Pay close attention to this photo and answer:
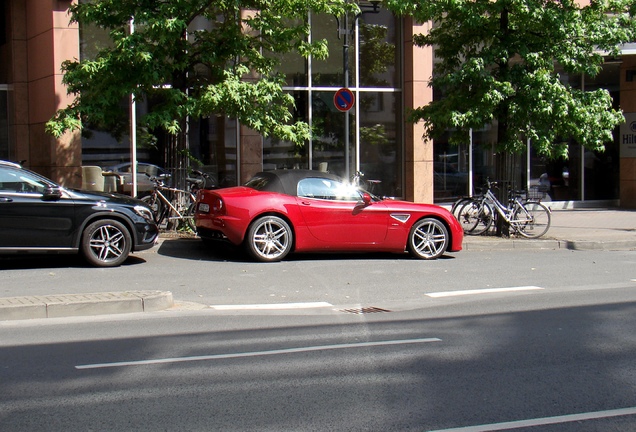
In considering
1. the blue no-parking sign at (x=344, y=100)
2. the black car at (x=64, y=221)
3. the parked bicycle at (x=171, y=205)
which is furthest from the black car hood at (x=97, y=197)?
the blue no-parking sign at (x=344, y=100)

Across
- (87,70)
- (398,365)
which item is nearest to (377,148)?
(87,70)

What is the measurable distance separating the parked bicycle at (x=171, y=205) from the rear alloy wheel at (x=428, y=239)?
4404mm

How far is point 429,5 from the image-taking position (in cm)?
1532

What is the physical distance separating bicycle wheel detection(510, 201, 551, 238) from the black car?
799cm

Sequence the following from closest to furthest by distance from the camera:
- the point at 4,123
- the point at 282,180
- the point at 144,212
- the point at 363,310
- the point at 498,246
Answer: the point at 363,310 → the point at 144,212 → the point at 282,180 → the point at 498,246 → the point at 4,123

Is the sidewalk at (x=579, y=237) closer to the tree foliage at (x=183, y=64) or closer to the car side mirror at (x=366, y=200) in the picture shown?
the car side mirror at (x=366, y=200)

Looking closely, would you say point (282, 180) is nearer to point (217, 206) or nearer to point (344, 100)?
point (217, 206)

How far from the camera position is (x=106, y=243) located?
11586mm

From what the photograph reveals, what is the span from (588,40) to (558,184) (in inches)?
342

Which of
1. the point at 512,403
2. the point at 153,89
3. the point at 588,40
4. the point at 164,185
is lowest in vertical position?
the point at 512,403

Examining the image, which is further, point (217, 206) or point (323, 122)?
point (323, 122)

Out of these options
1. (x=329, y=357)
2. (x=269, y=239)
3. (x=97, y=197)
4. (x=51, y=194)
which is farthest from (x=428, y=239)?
(x=329, y=357)

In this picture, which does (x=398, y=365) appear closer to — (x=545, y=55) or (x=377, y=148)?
(x=545, y=55)

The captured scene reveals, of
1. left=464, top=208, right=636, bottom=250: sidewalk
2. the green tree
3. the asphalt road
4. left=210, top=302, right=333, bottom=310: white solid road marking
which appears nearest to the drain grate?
the asphalt road
